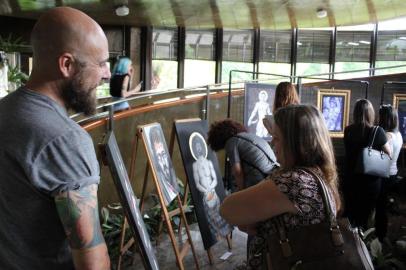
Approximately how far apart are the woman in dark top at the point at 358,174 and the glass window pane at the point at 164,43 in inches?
275

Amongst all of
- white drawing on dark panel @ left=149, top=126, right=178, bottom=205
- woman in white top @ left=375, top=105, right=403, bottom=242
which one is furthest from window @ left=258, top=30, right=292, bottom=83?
white drawing on dark panel @ left=149, top=126, right=178, bottom=205

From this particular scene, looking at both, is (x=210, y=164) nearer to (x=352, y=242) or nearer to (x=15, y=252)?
(x=352, y=242)

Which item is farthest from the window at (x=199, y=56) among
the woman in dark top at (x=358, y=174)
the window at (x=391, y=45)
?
the woman in dark top at (x=358, y=174)

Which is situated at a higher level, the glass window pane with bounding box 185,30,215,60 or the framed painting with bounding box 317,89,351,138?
the glass window pane with bounding box 185,30,215,60

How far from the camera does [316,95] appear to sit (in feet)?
19.1

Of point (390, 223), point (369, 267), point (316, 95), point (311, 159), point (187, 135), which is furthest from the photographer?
point (316, 95)

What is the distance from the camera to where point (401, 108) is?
5266 millimetres

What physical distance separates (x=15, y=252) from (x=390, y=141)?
11.7 feet

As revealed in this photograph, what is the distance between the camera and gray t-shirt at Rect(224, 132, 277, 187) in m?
2.89

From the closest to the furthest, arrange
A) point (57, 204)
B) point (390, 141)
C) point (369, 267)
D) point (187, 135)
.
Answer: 1. point (57, 204)
2. point (369, 267)
3. point (187, 135)
4. point (390, 141)

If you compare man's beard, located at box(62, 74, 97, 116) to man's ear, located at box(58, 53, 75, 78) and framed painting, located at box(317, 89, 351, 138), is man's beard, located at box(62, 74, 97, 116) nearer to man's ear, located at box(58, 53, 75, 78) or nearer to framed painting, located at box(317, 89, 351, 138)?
man's ear, located at box(58, 53, 75, 78)

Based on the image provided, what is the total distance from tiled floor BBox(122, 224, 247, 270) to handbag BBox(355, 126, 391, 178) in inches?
49.2

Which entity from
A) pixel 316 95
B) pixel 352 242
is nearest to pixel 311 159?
pixel 352 242

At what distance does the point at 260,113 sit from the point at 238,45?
5.63 metres
